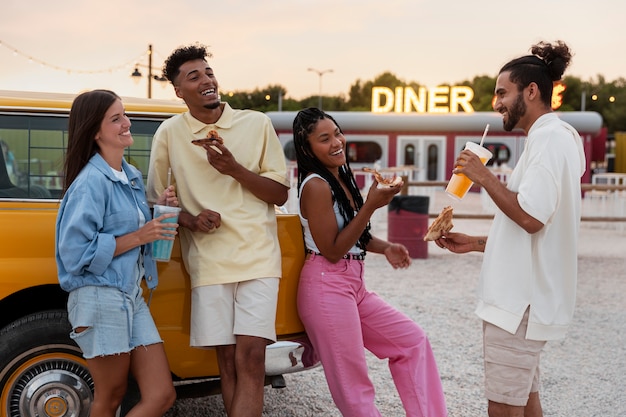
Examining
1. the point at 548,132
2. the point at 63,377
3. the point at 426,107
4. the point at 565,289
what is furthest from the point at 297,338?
the point at 426,107

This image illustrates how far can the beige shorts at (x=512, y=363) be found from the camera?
2.82 metres

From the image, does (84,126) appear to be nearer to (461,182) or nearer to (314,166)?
(314,166)

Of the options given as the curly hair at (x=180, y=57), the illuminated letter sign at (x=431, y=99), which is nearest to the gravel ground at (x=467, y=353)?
the curly hair at (x=180, y=57)

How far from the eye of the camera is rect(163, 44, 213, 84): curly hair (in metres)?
3.27

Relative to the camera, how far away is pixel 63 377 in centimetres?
327

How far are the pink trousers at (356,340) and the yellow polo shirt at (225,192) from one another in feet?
0.83

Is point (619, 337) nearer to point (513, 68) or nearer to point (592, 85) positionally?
point (513, 68)

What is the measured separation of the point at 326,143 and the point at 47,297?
150 centimetres

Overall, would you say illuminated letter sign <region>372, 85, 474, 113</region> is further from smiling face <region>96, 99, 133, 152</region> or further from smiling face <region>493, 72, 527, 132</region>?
smiling face <region>96, 99, 133, 152</region>

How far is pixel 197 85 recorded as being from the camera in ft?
10.6

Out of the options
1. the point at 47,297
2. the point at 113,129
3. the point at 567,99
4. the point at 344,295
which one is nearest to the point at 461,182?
the point at 344,295

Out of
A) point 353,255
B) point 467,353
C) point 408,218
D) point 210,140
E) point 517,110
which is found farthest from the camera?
point 408,218

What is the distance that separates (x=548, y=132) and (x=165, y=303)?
186cm

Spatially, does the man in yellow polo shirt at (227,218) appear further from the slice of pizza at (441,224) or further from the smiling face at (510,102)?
the smiling face at (510,102)
